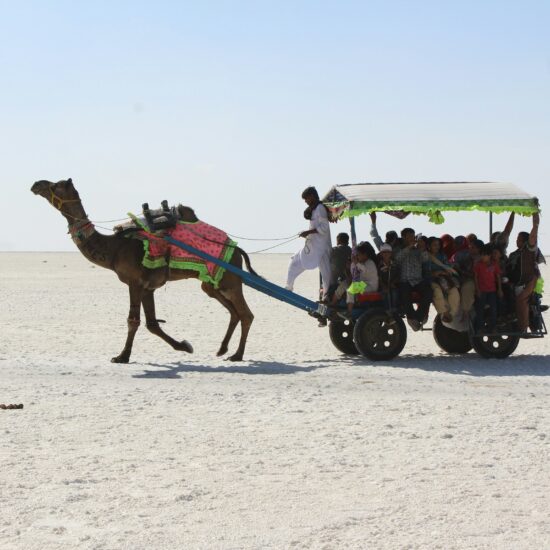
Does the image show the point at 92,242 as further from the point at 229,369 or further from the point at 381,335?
the point at 381,335

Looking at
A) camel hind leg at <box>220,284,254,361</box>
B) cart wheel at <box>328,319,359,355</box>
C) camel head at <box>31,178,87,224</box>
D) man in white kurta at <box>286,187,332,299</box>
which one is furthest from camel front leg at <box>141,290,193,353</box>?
cart wheel at <box>328,319,359,355</box>

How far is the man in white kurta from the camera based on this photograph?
14.5 m

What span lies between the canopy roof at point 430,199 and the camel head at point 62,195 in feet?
11.5

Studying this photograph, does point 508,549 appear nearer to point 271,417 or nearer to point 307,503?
point 307,503

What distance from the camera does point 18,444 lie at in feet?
29.9

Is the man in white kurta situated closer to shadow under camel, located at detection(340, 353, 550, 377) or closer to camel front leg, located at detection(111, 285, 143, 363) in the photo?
shadow under camel, located at detection(340, 353, 550, 377)

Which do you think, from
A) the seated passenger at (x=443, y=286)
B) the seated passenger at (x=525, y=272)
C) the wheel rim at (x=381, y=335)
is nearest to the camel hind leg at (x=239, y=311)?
the wheel rim at (x=381, y=335)

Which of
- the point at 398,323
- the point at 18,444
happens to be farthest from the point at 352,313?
the point at 18,444

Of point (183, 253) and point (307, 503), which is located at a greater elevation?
point (183, 253)

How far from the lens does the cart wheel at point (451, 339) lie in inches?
626

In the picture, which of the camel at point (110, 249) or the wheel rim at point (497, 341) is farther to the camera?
the wheel rim at point (497, 341)

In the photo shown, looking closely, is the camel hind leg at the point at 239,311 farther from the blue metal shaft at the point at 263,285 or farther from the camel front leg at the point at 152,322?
the camel front leg at the point at 152,322

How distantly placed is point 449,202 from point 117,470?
741cm

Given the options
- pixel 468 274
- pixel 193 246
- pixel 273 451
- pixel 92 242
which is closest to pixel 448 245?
pixel 468 274
